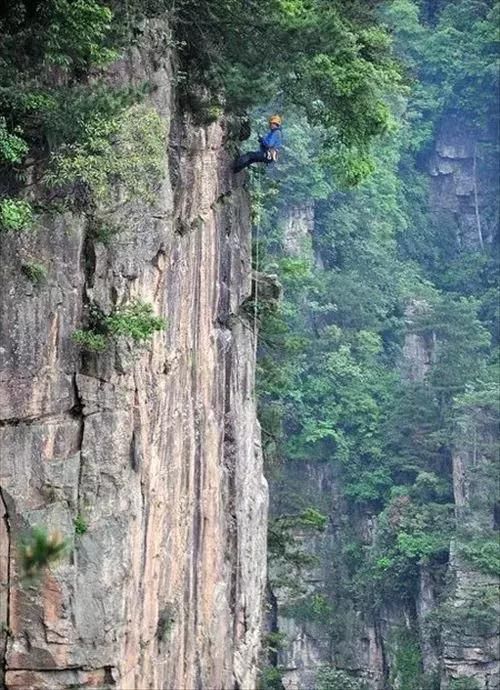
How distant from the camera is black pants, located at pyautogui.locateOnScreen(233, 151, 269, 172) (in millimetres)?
13633

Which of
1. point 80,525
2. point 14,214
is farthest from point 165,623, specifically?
point 14,214

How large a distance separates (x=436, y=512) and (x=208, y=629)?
1671 centimetres

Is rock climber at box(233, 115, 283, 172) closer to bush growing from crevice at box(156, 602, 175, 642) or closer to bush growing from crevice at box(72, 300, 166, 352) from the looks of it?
bush growing from crevice at box(72, 300, 166, 352)

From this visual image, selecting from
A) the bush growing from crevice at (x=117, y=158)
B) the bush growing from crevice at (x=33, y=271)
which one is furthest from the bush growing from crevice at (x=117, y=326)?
the bush growing from crevice at (x=117, y=158)

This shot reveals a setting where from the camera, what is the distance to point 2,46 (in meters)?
9.09

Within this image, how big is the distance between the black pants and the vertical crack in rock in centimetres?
613

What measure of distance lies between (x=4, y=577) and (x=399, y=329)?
2630 cm

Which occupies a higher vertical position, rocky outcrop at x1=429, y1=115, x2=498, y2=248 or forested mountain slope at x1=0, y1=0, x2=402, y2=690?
rocky outcrop at x1=429, y1=115, x2=498, y2=248

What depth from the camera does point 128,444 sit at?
33.7 feet

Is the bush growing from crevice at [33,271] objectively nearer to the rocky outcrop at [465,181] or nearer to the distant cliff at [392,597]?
the distant cliff at [392,597]

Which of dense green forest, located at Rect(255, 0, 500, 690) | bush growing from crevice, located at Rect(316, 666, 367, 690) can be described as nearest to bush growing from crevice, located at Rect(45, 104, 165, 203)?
Answer: dense green forest, located at Rect(255, 0, 500, 690)

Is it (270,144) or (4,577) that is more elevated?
(270,144)

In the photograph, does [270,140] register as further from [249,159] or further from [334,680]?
[334,680]

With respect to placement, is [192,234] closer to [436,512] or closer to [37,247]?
[37,247]
